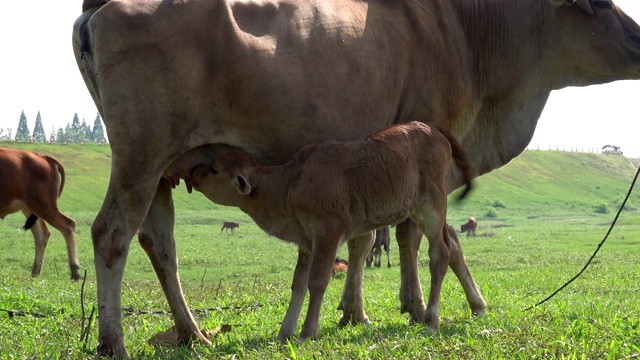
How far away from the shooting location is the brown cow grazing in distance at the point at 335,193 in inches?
262

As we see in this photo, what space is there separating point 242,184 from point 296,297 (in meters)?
0.92

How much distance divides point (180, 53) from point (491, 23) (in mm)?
3359

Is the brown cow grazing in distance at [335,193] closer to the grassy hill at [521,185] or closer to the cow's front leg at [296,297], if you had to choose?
the cow's front leg at [296,297]

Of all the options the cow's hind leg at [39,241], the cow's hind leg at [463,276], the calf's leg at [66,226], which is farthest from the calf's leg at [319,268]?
the cow's hind leg at [39,241]

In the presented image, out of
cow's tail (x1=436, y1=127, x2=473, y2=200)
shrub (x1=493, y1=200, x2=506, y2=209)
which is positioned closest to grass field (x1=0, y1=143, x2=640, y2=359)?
cow's tail (x1=436, y1=127, x2=473, y2=200)

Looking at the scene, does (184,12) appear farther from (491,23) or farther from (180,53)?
(491,23)

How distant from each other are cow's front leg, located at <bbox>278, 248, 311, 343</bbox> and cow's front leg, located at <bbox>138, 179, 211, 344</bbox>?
0.96 metres

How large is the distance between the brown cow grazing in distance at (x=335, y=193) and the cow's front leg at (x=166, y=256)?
0.49 metres

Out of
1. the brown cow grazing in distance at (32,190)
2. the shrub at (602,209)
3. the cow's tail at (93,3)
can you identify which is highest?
the cow's tail at (93,3)

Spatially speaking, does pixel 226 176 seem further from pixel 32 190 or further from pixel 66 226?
pixel 32 190

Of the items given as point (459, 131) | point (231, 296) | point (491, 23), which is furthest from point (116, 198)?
point (231, 296)

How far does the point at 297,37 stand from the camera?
7.09m

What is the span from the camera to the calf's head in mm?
6992

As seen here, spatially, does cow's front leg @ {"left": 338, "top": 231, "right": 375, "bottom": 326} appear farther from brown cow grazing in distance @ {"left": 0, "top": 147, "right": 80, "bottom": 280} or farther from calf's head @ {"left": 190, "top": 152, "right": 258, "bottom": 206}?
brown cow grazing in distance @ {"left": 0, "top": 147, "right": 80, "bottom": 280}
